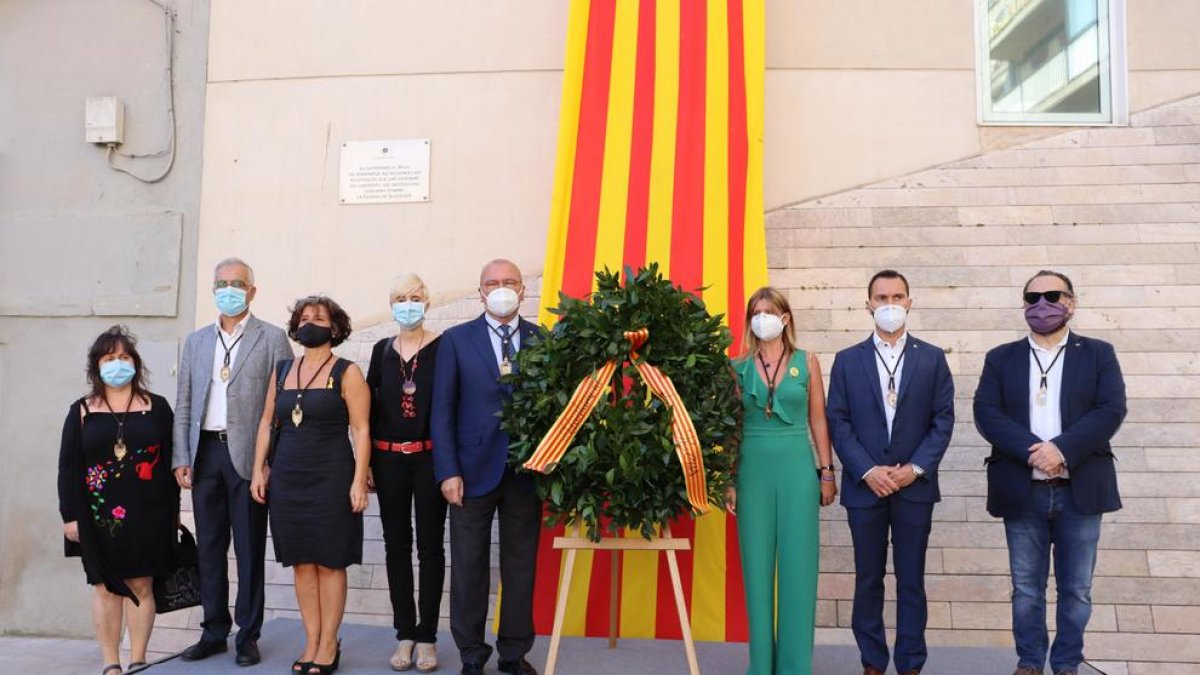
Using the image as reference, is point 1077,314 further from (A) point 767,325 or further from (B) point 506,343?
(B) point 506,343

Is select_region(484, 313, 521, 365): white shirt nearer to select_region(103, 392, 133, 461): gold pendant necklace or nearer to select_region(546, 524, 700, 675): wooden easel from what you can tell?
select_region(546, 524, 700, 675): wooden easel

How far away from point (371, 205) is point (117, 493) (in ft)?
7.23

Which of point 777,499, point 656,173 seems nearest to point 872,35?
point 656,173

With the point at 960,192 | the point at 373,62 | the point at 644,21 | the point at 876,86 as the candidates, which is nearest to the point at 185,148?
the point at 373,62

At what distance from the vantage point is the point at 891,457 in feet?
11.1

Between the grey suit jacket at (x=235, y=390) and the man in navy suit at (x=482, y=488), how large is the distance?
84 cm

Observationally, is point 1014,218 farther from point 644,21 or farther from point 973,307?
point 644,21

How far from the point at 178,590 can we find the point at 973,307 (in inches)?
155

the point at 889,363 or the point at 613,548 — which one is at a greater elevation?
the point at 889,363

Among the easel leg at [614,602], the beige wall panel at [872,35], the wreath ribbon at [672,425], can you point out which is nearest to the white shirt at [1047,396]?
the wreath ribbon at [672,425]

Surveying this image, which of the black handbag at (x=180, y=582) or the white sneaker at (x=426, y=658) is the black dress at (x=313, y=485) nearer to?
the white sneaker at (x=426, y=658)

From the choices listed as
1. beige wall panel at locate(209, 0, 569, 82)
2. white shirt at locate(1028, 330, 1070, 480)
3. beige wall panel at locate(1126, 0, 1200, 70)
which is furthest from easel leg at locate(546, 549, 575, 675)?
beige wall panel at locate(1126, 0, 1200, 70)

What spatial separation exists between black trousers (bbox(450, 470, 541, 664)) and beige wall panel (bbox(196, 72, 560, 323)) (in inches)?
72.6

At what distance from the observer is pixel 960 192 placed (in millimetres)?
4918
